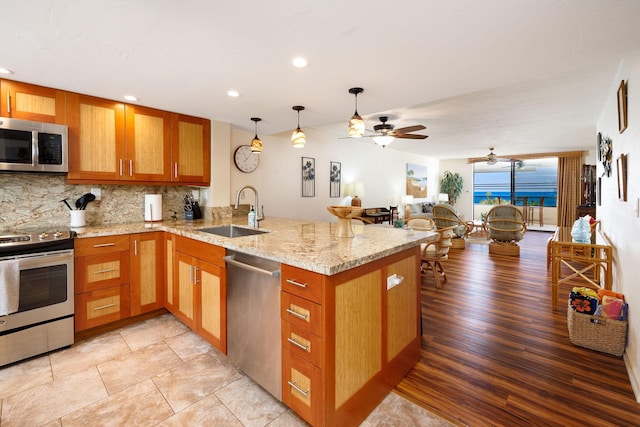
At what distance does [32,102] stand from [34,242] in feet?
3.94

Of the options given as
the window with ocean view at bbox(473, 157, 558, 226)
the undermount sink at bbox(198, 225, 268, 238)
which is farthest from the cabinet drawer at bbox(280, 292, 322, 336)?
the window with ocean view at bbox(473, 157, 558, 226)

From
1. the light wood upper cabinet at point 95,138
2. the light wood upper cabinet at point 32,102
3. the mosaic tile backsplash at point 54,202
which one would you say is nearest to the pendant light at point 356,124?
the light wood upper cabinet at point 95,138

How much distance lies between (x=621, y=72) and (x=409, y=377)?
320 cm

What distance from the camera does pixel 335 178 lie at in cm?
580

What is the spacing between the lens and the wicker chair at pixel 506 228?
556cm

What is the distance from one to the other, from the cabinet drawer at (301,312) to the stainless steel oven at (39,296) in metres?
1.96

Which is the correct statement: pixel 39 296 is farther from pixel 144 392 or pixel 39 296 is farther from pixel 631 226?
pixel 631 226

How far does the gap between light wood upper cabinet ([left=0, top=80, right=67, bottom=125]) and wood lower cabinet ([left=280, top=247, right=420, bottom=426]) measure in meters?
2.59

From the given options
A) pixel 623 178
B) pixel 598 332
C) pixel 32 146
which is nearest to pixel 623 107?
pixel 623 178

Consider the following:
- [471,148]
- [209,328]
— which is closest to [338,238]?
[209,328]

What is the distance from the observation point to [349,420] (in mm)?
1546

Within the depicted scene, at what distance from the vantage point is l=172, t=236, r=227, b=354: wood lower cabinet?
212 cm

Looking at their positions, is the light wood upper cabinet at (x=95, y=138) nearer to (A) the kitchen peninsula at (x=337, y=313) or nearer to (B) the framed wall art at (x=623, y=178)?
(A) the kitchen peninsula at (x=337, y=313)

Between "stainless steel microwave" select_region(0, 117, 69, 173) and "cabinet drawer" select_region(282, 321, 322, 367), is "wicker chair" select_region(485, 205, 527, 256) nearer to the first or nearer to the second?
"cabinet drawer" select_region(282, 321, 322, 367)
